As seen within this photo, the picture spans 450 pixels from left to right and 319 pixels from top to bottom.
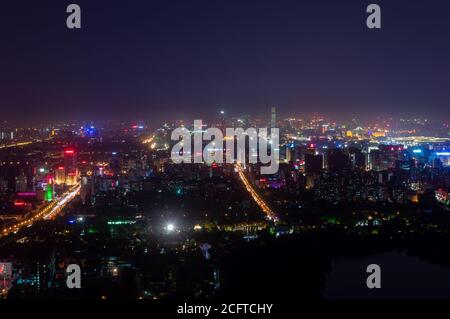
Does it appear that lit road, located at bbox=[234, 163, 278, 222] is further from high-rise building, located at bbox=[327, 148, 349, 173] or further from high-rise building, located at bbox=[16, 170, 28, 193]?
high-rise building, located at bbox=[16, 170, 28, 193]

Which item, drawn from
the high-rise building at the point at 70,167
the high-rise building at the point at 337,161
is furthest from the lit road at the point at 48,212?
the high-rise building at the point at 337,161

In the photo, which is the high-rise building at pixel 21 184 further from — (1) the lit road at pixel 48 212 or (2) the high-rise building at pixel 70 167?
(2) the high-rise building at pixel 70 167

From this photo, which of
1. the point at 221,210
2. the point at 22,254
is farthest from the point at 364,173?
the point at 22,254

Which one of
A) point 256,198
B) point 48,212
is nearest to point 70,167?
point 48,212
